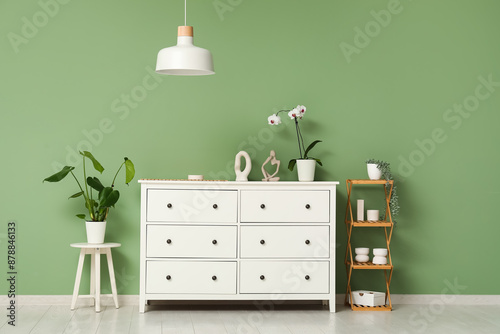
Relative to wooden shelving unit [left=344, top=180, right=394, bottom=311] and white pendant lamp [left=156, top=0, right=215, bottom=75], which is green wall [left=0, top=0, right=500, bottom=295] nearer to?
wooden shelving unit [left=344, top=180, right=394, bottom=311]

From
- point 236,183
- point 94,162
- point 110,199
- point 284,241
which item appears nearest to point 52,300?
point 110,199

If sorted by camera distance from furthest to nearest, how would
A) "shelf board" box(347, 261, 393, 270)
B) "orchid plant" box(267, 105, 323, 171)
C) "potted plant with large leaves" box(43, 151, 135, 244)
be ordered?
"orchid plant" box(267, 105, 323, 171)
"shelf board" box(347, 261, 393, 270)
"potted plant with large leaves" box(43, 151, 135, 244)

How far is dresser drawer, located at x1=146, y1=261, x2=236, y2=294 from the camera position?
14.7 feet

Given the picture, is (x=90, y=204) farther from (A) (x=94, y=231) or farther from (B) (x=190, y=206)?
(B) (x=190, y=206)

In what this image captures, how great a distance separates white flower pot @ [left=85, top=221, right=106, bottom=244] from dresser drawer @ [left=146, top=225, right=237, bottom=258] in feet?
1.20

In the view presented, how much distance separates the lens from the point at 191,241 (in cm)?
450

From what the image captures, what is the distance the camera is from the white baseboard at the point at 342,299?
478 centimetres

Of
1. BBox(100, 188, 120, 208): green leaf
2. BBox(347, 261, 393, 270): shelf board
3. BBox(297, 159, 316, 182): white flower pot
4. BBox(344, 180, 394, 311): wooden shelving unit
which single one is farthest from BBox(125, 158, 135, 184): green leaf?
BBox(347, 261, 393, 270): shelf board

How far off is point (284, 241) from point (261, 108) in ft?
3.37

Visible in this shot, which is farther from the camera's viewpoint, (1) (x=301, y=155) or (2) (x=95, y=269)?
(1) (x=301, y=155)

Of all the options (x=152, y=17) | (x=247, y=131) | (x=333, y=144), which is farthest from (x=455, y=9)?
(x=152, y=17)

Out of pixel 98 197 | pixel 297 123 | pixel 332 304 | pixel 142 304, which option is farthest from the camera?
pixel 297 123

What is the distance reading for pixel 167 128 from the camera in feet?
16.1

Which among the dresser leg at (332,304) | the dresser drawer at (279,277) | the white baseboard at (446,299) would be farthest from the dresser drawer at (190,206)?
the white baseboard at (446,299)
